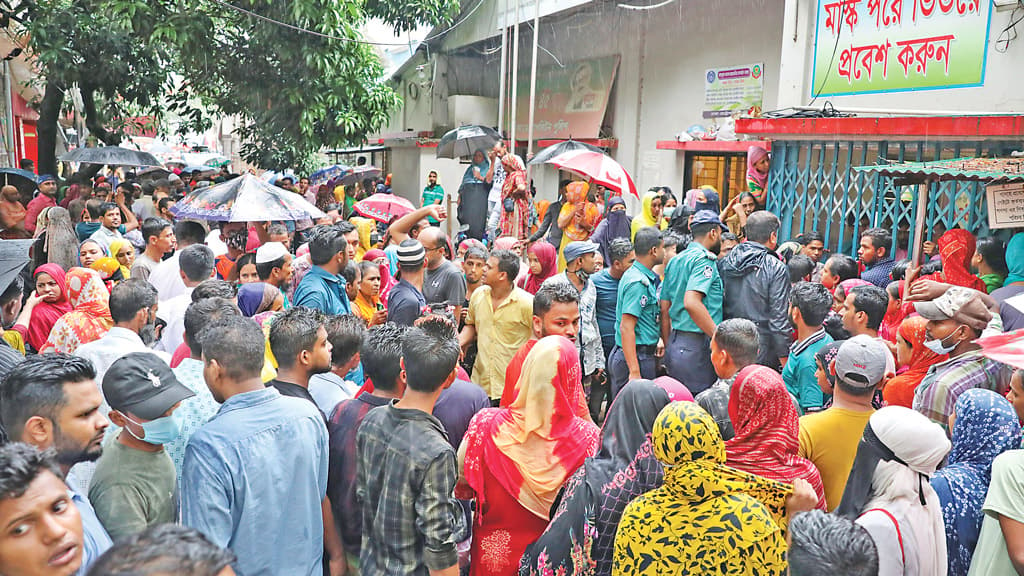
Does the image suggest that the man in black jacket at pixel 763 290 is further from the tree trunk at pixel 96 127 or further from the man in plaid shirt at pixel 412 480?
the tree trunk at pixel 96 127

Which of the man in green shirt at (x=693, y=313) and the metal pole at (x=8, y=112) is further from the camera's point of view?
the metal pole at (x=8, y=112)

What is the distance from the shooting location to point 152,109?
50.3ft

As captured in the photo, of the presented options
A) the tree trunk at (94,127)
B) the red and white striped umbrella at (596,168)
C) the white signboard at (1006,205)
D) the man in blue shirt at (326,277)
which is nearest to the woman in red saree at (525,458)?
the man in blue shirt at (326,277)

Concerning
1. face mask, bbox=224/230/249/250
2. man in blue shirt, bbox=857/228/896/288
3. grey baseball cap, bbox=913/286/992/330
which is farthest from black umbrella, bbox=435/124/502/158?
grey baseball cap, bbox=913/286/992/330

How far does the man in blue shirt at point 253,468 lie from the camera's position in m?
2.73

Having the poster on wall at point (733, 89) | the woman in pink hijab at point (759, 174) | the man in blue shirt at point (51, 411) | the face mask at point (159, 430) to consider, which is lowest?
the face mask at point (159, 430)

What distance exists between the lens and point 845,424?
3.41 m

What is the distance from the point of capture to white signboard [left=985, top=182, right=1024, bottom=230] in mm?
5676

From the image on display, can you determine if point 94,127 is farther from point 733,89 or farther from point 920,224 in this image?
point 920,224

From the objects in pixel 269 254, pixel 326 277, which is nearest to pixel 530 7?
pixel 269 254

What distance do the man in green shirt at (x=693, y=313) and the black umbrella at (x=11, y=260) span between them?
164 inches

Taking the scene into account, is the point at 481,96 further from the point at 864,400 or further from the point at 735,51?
the point at 864,400

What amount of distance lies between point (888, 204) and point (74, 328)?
7.24 meters

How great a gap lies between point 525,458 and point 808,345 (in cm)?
219
